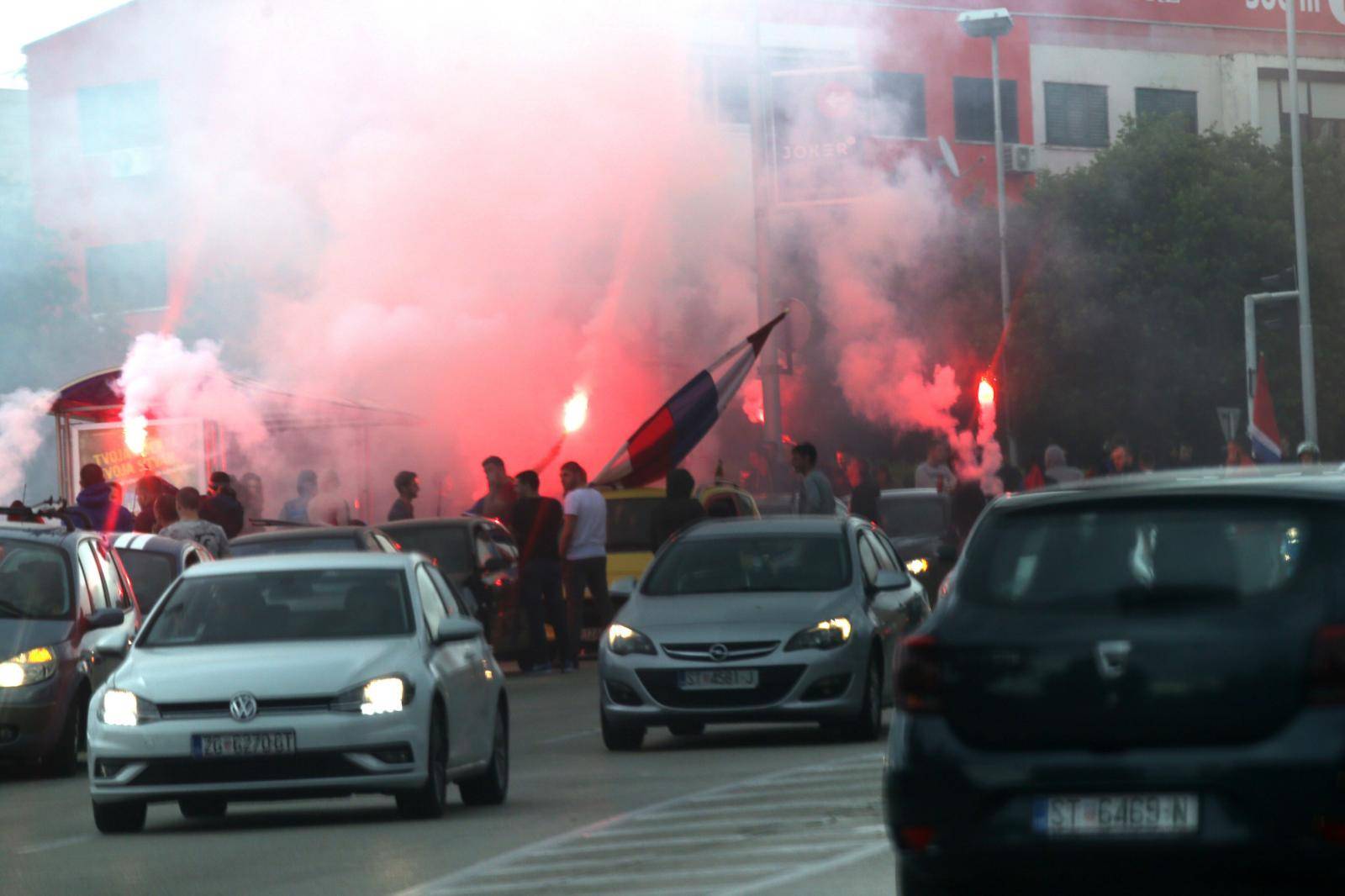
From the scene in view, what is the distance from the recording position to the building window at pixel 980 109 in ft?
189

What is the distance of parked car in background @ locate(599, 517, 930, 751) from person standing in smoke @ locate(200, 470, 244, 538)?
7.89m

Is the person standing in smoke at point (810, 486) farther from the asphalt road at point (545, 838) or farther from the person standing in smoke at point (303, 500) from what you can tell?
the asphalt road at point (545, 838)

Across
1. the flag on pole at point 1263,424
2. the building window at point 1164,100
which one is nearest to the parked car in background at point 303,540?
the flag on pole at point 1263,424

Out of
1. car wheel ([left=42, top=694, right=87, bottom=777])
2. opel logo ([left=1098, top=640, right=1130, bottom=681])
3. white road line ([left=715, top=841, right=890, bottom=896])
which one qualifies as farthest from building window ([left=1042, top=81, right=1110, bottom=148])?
opel logo ([left=1098, top=640, right=1130, bottom=681])

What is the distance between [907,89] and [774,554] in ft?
135

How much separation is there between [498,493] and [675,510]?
428 centimetres

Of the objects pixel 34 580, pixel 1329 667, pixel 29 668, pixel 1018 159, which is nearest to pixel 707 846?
pixel 1329 667

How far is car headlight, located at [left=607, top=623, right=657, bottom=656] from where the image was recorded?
1491 centimetres

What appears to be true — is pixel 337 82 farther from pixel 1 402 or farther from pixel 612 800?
pixel 612 800

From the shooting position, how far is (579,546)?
22.9 metres

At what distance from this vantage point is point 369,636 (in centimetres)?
1182

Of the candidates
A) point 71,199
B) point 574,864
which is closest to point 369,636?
point 574,864

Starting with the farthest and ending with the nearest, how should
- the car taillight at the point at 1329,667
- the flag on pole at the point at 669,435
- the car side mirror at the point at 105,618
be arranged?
the flag on pole at the point at 669,435
the car side mirror at the point at 105,618
the car taillight at the point at 1329,667

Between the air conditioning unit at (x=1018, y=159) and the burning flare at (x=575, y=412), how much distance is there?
2923 cm
